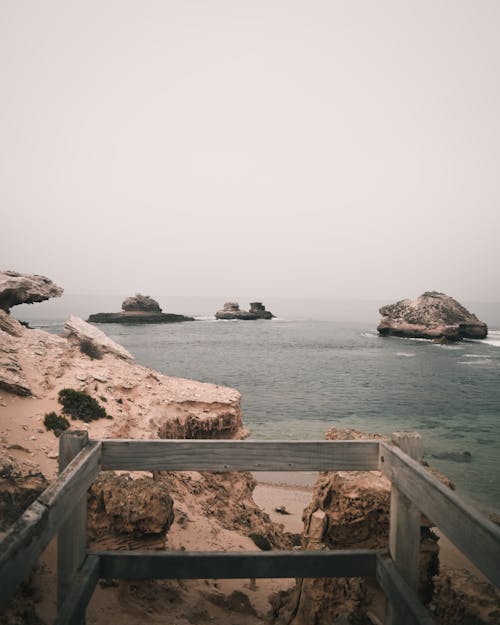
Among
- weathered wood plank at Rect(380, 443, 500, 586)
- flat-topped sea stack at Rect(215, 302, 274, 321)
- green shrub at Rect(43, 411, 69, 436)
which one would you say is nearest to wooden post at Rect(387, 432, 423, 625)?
weathered wood plank at Rect(380, 443, 500, 586)

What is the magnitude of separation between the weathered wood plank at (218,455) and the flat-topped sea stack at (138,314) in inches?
5467

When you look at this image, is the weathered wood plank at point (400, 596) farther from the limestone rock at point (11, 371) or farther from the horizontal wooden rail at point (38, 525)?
the limestone rock at point (11, 371)

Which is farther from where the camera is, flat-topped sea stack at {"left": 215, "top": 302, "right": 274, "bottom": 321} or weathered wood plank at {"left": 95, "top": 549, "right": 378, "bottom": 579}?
flat-topped sea stack at {"left": 215, "top": 302, "right": 274, "bottom": 321}

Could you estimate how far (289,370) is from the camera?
53750mm

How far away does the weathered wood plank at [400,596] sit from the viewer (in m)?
2.86

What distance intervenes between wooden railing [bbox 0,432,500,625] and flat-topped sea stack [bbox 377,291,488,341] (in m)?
97.5

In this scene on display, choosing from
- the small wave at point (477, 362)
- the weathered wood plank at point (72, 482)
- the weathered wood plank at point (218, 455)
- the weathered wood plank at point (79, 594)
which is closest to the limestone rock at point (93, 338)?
the weathered wood plank at point (218, 455)

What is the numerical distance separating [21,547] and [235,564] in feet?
6.17

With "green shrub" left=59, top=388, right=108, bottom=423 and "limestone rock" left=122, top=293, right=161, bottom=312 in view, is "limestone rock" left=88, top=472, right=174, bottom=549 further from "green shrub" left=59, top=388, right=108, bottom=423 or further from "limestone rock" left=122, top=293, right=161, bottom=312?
"limestone rock" left=122, top=293, right=161, bottom=312

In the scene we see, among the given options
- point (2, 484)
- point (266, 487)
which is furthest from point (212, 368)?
point (2, 484)

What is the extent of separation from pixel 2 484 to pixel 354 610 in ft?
14.8

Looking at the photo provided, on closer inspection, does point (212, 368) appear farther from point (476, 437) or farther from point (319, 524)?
point (319, 524)

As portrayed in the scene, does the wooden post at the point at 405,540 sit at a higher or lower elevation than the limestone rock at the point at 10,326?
lower

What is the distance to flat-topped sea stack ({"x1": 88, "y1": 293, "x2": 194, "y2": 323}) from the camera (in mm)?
137500
